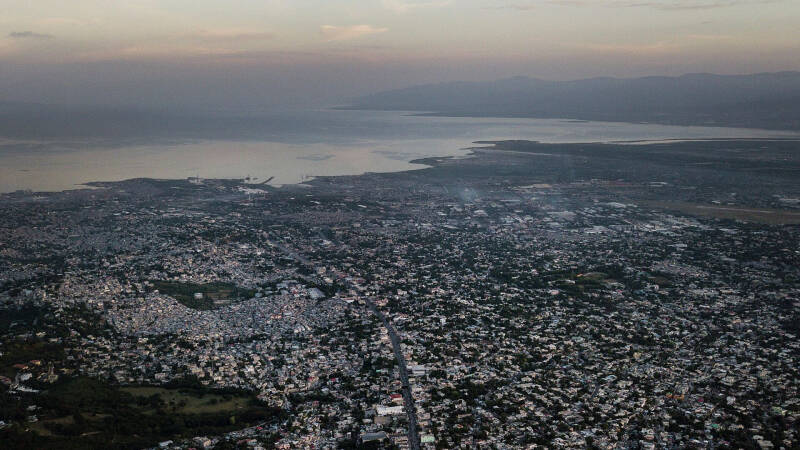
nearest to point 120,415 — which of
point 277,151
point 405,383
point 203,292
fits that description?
point 405,383

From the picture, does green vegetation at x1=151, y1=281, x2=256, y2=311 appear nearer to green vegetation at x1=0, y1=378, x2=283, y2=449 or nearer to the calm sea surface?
green vegetation at x1=0, y1=378, x2=283, y2=449

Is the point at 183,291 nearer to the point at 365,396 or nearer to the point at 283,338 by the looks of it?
the point at 283,338

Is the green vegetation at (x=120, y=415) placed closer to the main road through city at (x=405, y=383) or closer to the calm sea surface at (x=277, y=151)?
the main road through city at (x=405, y=383)

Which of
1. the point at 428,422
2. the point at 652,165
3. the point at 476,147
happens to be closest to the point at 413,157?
the point at 476,147

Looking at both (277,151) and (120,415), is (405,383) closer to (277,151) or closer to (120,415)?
(120,415)

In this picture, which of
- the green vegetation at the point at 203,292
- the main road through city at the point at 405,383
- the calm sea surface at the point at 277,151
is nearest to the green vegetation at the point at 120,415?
the main road through city at the point at 405,383
